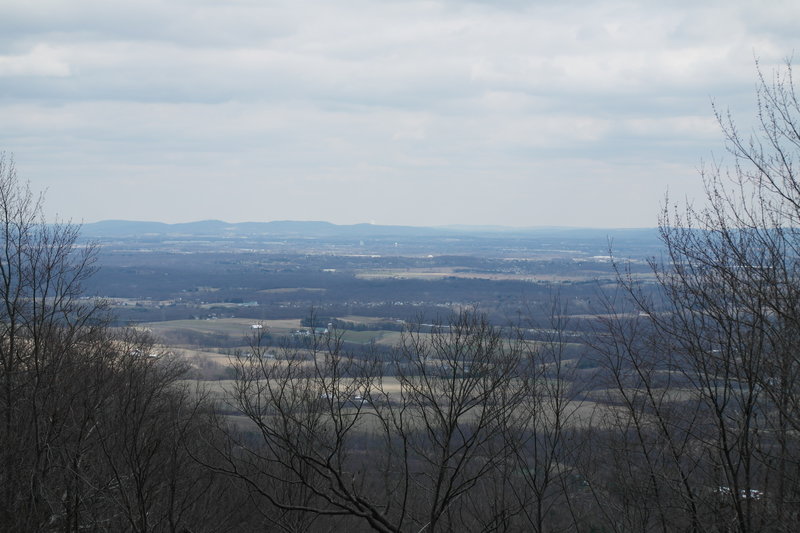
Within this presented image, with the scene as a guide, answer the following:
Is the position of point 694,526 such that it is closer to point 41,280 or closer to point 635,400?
point 635,400

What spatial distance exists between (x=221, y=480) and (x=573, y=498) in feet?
35.0

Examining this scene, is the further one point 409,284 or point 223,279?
point 223,279

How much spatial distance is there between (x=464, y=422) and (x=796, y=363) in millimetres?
7075

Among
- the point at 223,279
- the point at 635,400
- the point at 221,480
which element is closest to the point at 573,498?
the point at 635,400

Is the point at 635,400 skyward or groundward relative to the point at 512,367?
groundward

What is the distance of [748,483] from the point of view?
38.3 feet

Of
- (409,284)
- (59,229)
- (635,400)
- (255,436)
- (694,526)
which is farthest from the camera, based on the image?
(409,284)

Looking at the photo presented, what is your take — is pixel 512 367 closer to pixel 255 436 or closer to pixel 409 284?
pixel 255 436

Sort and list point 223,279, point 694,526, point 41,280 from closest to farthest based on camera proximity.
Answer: point 694,526 → point 41,280 → point 223,279

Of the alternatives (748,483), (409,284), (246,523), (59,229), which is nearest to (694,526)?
(748,483)

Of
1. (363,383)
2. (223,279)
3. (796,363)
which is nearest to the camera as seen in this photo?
(796,363)

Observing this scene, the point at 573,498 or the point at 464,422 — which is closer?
the point at 464,422

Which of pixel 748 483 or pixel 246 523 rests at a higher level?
pixel 748 483

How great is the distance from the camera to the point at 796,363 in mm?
11344
